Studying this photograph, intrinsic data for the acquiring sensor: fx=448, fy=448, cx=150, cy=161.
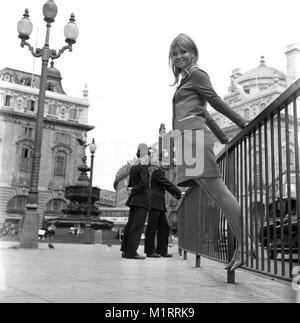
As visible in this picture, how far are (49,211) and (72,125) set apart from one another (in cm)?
1185

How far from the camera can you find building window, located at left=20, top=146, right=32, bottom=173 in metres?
56.0

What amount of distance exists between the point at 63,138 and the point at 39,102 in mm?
47394

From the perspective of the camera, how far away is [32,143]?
56.8 metres

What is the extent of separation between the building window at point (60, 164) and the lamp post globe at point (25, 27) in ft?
150

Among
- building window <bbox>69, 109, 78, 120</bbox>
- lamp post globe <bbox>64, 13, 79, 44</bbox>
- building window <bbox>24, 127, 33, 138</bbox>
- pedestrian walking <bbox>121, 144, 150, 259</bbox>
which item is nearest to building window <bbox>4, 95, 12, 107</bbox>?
building window <bbox>24, 127, 33, 138</bbox>

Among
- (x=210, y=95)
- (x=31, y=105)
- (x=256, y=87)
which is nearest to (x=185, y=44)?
(x=210, y=95)

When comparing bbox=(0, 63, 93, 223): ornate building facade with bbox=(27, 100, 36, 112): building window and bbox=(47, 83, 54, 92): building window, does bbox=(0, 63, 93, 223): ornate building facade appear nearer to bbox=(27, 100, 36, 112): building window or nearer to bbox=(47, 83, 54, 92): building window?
bbox=(27, 100, 36, 112): building window

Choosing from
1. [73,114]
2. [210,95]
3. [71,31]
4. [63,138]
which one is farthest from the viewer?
[73,114]

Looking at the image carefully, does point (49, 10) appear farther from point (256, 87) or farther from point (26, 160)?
point (256, 87)

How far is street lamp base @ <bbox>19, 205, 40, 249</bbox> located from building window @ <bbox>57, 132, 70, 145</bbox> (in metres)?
47.6

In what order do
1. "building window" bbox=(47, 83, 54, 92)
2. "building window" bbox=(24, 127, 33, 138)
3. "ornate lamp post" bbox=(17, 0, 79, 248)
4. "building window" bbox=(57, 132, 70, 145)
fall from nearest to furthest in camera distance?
1. "ornate lamp post" bbox=(17, 0, 79, 248)
2. "building window" bbox=(24, 127, 33, 138)
3. "building window" bbox=(57, 132, 70, 145)
4. "building window" bbox=(47, 83, 54, 92)

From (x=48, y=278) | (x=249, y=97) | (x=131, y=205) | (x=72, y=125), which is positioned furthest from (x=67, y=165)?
(x=48, y=278)
